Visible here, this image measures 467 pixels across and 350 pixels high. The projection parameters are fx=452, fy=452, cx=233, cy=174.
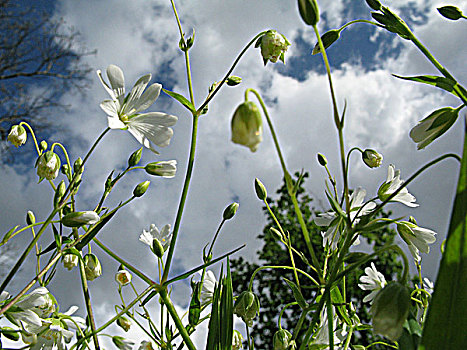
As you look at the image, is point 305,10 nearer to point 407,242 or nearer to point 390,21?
point 390,21

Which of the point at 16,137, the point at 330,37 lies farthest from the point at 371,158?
the point at 16,137

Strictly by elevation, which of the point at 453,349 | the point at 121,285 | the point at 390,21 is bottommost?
the point at 453,349

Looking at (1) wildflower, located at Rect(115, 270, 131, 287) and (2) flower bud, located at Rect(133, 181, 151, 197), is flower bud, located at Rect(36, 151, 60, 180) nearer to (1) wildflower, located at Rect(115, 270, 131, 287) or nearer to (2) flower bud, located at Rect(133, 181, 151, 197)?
(2) flower bud, located at Rect(133, 181, 151, 197)

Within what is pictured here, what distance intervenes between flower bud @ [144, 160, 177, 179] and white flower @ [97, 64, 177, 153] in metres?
0.05

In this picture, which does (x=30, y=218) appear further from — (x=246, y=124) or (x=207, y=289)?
(x=246, y=124)

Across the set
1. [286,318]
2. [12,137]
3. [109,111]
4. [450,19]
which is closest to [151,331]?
[109,111]

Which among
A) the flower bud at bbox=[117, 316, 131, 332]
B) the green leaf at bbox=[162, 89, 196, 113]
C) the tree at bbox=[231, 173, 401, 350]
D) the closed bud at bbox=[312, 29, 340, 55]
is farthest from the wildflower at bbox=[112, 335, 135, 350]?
the tree at bbox=[231, 173, 401, 350]

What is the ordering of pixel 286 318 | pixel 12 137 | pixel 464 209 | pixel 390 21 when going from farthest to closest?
pixel 286 318 < pixel 12 137 < pixel 390 21 < pixel 464 209

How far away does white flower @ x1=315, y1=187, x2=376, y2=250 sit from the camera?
49cm

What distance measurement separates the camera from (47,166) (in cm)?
56

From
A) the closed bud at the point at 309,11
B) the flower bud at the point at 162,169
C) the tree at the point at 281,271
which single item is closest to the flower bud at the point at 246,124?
the closed bud at the point at 309,11

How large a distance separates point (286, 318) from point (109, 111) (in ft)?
15.6

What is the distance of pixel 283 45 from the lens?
1.82 feet

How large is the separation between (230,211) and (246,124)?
292 mm
